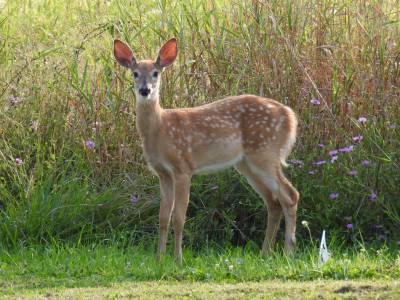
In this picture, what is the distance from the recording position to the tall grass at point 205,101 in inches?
343

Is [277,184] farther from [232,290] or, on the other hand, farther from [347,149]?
Answer: [232,290]

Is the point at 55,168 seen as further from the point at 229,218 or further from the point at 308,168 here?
the point at 308,168

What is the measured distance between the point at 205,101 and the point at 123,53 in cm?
138

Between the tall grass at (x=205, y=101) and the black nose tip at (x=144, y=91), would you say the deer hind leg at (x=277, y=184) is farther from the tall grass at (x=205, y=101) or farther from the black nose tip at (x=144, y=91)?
the black nose tip at (x=144, y=91)

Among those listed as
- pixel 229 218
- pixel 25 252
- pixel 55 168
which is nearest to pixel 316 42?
pixel 229 218

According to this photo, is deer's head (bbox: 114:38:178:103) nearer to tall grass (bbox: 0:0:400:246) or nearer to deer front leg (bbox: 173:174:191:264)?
deer front leg (bbox: 173:174:191:264)

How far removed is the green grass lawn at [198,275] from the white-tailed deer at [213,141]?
1.67ft

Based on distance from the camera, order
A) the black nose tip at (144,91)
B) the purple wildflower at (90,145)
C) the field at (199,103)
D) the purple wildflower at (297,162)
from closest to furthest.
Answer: the black nose tip at (144,91) < the field at (199,103) < the purple wildflower at (297,162) < the purple wildflower at (90,145)

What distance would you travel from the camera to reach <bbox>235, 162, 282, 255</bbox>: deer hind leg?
8.48 meters

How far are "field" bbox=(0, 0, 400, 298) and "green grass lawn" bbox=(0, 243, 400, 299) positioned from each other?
61 millimetres

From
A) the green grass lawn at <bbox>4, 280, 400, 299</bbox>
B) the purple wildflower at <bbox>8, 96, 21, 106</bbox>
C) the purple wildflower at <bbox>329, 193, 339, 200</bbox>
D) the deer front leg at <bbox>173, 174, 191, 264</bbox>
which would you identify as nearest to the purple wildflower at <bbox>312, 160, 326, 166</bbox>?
the purple wildflower at <bbox>329, 193, 339, 200</bbox>

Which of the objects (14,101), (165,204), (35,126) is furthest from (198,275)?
(14,101)

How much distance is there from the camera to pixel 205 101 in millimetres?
9609

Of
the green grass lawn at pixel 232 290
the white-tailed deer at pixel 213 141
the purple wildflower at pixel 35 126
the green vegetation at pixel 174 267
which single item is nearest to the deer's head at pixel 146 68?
the white-tailed deer at pixel 213 141
